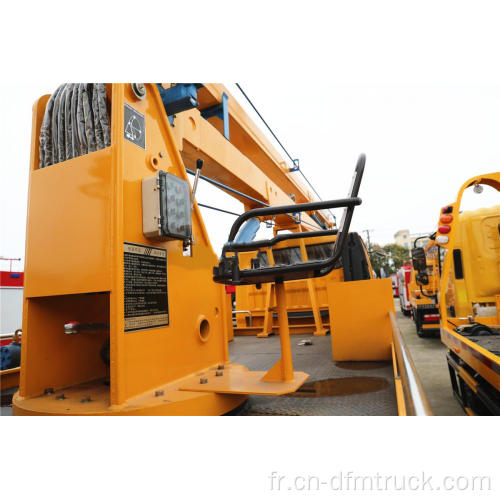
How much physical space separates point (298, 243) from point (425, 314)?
10.2 ft

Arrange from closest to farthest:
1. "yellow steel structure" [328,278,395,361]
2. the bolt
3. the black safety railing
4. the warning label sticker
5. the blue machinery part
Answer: the black safety railing < the warning label sticker < the bolt < the blue machinery part < "yellow steel structure" [328,278,395,361]

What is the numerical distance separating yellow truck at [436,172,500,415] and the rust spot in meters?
0.62

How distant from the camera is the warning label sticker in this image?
171 cm

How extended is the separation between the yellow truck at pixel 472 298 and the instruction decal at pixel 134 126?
2.32 m

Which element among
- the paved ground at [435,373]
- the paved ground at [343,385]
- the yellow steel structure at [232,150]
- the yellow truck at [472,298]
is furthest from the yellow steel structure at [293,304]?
the yellow truck at [472,298]

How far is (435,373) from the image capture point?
4176mm

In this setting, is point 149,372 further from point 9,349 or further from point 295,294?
point 295,294

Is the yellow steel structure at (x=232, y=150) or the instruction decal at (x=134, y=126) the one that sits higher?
the yellow steel structure at (x=232, y=150)

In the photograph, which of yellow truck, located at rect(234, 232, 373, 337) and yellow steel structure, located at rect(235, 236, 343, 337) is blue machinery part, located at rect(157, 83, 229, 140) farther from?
yellow steel structure, located at rect(235, 236, 343, 337)

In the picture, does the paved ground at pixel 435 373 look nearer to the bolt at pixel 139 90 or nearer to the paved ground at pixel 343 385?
the paved ground at pixel 343 385

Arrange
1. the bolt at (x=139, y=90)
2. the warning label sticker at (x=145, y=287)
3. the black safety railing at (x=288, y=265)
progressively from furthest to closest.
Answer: the bolt at (x=139, y=90)
the warning label sticker at (x=145, y=287)
the black safety railing at (x=288, y=265)

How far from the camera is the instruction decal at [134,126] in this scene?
6.21ft

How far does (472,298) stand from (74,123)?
4561 mm

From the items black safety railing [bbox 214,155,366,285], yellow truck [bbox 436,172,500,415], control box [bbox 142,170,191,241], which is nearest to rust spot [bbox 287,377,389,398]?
yellow truck [bbox 436,172,500,415]
